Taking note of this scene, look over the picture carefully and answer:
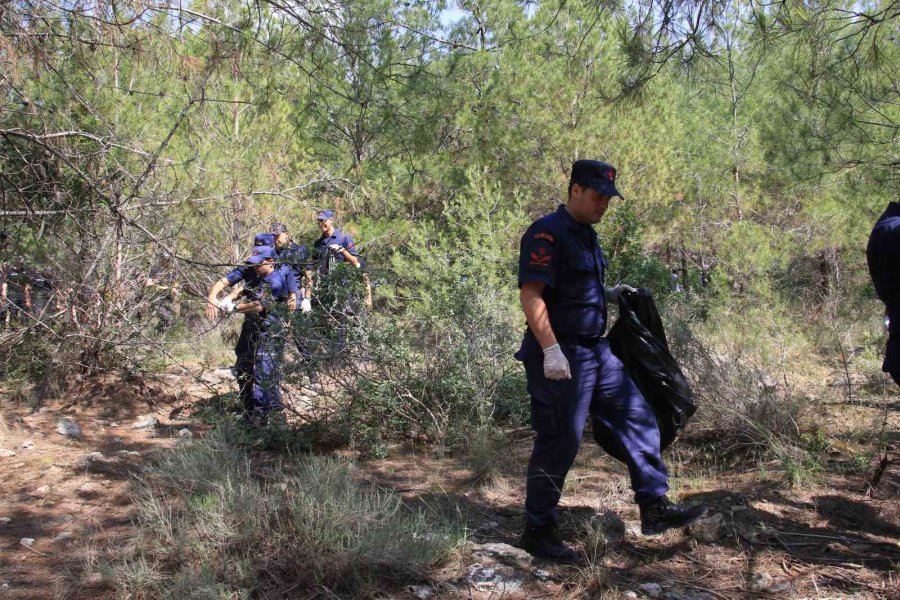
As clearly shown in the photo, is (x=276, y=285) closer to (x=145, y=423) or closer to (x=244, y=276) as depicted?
(x=244, y=276)

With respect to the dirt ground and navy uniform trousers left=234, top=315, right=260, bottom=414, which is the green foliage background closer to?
navy uniform trousers left=234, top=315, right=260, bottom=414

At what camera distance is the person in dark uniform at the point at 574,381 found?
325 cm

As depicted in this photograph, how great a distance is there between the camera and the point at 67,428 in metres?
5.90

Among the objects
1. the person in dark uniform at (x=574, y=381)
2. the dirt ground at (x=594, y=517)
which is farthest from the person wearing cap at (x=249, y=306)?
the person in dark uniform at (x=574, y=381)

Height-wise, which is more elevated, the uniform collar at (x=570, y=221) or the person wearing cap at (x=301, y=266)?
the uniform collar at (x=570, y=221)

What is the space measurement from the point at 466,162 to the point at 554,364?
365 inches

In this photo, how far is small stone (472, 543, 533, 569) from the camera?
3.27m

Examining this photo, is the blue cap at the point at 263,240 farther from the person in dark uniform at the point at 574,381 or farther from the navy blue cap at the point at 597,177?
the navy blue cap at the point at 597,177

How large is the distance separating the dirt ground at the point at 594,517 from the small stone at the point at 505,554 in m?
0.05

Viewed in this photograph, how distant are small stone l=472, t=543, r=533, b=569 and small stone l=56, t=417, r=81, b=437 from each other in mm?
3859

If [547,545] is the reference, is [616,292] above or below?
above

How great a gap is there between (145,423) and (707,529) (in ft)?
15.2

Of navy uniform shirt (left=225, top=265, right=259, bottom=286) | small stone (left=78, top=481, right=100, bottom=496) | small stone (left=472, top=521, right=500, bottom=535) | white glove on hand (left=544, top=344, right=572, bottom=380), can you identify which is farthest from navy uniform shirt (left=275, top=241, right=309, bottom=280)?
white glove on hand (left=544, top=344, right=572, bottom=380)

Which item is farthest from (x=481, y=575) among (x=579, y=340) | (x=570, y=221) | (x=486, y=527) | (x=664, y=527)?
(x=570, y=221)
